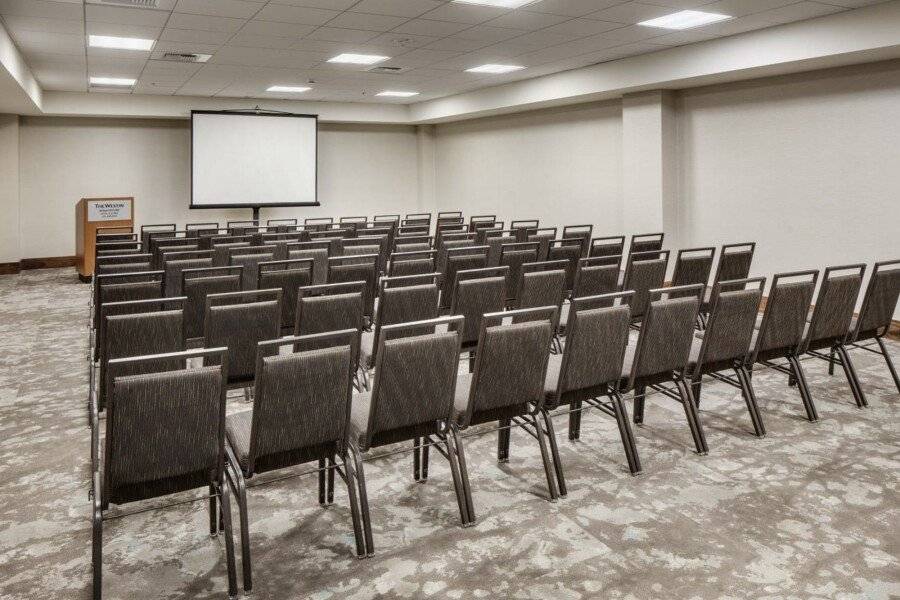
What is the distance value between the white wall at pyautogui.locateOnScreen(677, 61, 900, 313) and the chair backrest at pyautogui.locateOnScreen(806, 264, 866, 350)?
3.81 meters

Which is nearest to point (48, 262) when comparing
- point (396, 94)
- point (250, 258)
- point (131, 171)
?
point (131, 171)

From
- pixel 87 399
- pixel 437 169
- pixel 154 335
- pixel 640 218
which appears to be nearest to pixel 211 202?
pixel 437 169

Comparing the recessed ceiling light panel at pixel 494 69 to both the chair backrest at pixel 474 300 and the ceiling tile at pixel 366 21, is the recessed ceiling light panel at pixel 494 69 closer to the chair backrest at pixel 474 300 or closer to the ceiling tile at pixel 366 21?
the ceiling tile at pixel 366 21

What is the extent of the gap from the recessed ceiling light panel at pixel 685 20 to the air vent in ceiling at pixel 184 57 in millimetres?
5642

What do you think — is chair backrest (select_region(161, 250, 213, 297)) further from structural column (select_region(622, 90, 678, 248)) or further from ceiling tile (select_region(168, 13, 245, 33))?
structural column (select_region(622, 90, 678, 248))

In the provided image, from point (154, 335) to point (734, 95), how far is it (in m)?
8.37

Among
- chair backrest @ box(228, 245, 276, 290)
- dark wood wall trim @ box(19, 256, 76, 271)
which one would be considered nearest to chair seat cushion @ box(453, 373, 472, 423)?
chair backrest @ box(228, 245, 276, 290)

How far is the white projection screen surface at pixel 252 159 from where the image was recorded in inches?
551

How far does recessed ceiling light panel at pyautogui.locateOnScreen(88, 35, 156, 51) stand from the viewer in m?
8.18

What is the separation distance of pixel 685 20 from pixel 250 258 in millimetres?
5326

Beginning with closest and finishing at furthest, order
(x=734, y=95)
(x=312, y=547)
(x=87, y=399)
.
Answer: (x=312, y=547)
(x=87, y=399)
(x=734, y=95)

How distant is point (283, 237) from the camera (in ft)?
28.9

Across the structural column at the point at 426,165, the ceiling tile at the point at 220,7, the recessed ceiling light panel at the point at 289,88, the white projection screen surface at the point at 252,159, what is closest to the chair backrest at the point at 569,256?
the ceiling tile at the point at 220,7

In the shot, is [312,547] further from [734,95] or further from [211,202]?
[211,202]
